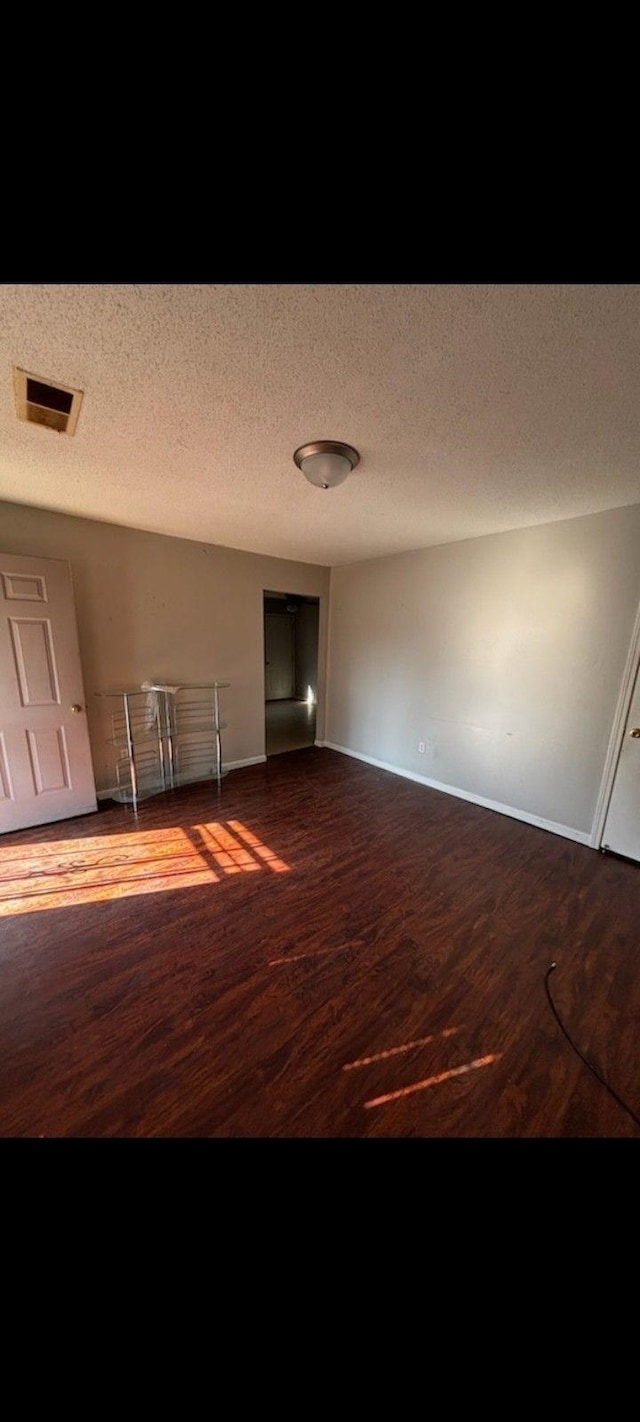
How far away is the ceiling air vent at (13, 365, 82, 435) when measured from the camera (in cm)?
135

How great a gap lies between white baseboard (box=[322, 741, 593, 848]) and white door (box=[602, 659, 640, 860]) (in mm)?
168

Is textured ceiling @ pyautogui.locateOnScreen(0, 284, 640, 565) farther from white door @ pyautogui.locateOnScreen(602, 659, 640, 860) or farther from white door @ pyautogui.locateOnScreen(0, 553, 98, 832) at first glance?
white door @ pyautogui.locateOnScreen(602, 659, 640, 860)

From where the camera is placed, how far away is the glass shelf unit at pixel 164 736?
340 cm

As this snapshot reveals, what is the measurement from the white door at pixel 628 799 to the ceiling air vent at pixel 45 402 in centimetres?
329

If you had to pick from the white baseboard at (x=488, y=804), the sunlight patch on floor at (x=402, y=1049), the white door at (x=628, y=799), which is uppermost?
the white door at (x=628, y=799)

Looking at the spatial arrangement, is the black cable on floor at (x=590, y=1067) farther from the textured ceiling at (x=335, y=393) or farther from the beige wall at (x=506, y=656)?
the textured ceiling at (x=335, y=393)

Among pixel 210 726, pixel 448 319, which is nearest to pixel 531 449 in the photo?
pixel 448 319

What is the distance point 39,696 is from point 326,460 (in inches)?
98.1

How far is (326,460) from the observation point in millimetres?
1775

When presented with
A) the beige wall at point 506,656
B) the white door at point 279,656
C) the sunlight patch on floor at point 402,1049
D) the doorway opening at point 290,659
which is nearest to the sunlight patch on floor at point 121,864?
the sunlight patch on floor at point 402,1049

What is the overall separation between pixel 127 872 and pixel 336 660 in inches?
125
